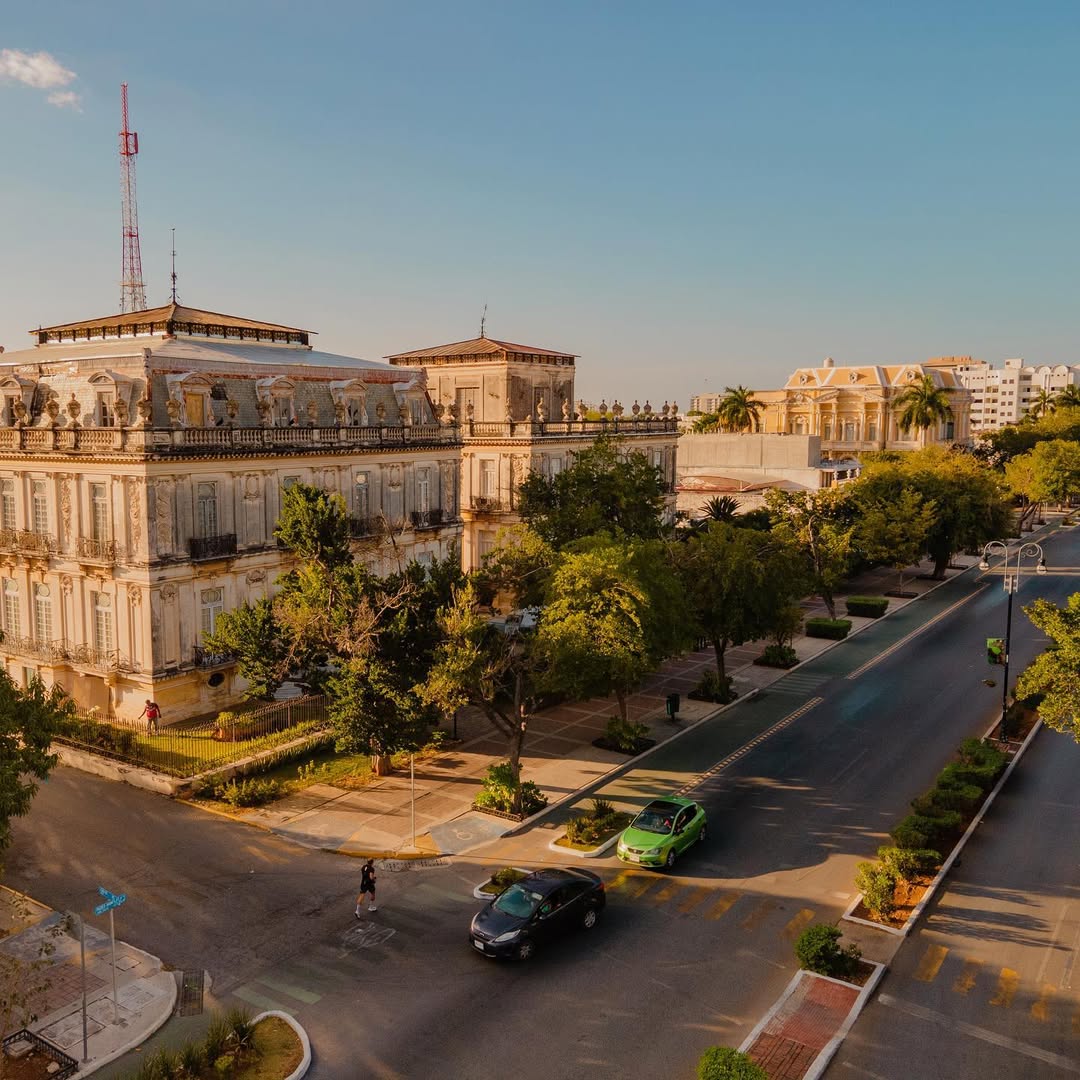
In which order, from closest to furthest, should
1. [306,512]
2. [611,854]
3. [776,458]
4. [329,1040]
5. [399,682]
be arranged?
[329,1040], [611,854], [399,682], [306,512], [776,458]

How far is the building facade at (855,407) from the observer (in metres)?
136

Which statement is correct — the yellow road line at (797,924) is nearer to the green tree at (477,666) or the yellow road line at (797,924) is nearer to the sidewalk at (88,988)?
the green tree at (477,666)

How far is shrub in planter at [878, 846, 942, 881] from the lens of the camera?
23.3 metres

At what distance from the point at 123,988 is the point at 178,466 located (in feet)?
63.9

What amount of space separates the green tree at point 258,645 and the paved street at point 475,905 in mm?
4581

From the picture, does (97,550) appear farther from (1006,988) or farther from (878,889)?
(1006,988)

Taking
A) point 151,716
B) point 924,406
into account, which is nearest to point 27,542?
point 151,716

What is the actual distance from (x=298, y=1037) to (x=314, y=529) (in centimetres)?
1655

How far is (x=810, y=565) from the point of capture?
173 ft

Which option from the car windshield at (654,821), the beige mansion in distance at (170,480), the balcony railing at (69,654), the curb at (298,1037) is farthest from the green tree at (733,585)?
the balcony railing at (69,654)

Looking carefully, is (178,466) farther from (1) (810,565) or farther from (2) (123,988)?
(1) (810,565)

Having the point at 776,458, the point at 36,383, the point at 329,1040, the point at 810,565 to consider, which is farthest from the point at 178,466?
the point at 776,458

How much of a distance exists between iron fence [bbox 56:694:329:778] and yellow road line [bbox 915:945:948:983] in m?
21.2

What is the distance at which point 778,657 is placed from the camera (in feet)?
152
